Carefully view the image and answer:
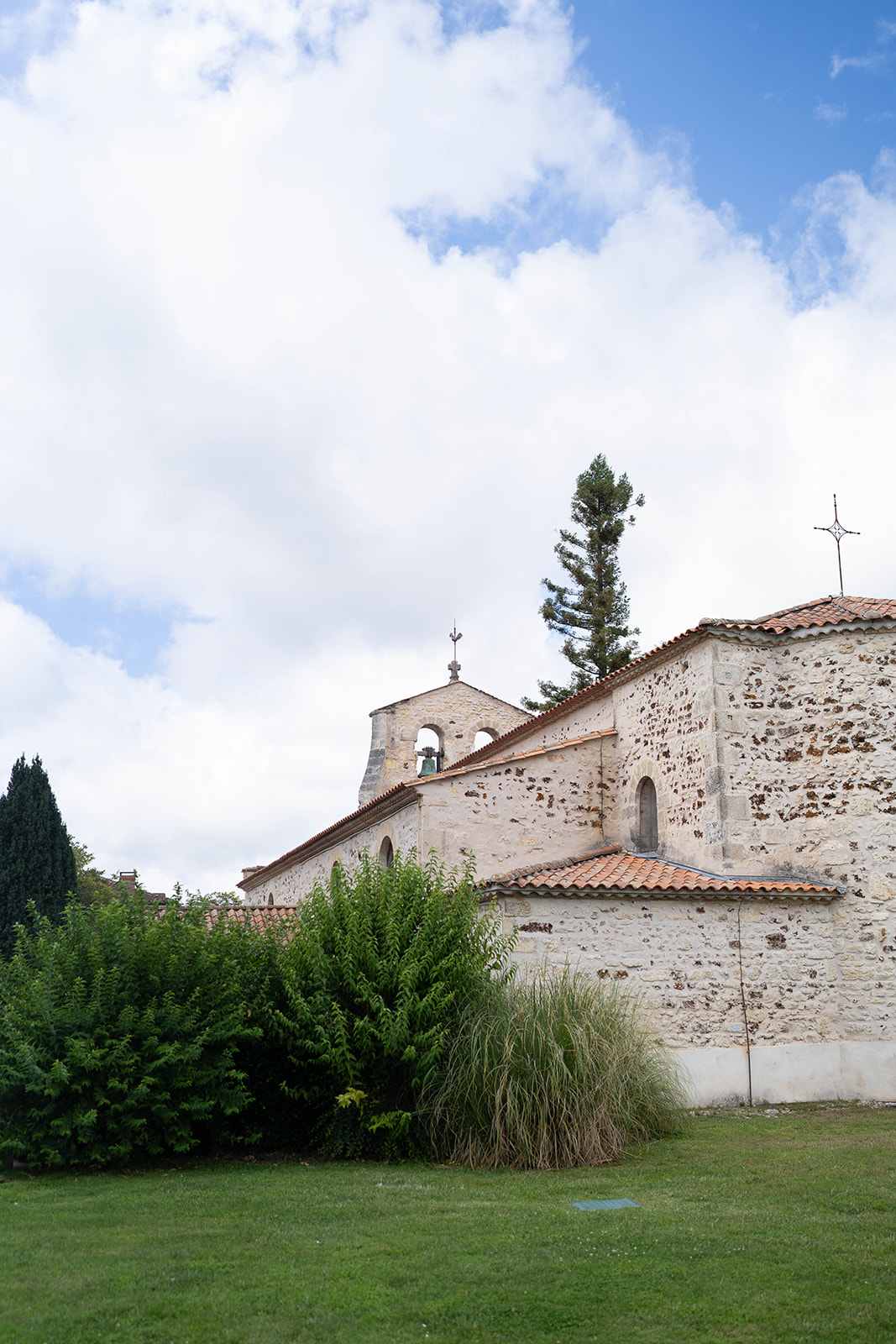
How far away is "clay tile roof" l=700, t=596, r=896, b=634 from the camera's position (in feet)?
49.1

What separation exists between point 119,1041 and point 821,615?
455 inches

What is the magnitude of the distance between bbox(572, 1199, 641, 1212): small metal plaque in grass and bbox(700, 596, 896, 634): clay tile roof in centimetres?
917

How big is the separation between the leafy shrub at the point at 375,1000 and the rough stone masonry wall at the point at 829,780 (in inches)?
227

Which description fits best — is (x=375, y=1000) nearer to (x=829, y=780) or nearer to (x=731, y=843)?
(x=731, y=843)

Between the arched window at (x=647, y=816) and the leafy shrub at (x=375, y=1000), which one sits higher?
the arched window at (x=647, y=816)

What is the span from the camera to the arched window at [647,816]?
17.2 metres

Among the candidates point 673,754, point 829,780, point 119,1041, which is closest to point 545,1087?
point 119,1041

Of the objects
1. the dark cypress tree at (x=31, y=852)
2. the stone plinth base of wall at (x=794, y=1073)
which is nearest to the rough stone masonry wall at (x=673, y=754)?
the stone plinth base of wall at (x=794, y=1073)

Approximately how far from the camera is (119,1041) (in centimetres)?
900

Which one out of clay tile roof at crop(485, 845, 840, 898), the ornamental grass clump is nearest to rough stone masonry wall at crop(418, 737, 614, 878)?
clay tile roof at crop(485, 845, 840, 898)

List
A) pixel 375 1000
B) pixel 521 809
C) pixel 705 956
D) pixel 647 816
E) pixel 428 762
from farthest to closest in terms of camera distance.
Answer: pixel 428 762 → pixel 521 809 → pixel 647 816 → pixel 705 956 → pixel 375 1000

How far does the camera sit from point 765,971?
13859 mm

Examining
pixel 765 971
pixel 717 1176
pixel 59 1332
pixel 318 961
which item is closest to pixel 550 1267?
pixel 59 1332

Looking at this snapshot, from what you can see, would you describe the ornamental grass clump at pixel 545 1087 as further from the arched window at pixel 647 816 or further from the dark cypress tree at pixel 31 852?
the dark cypress tree at pixel 31 852
